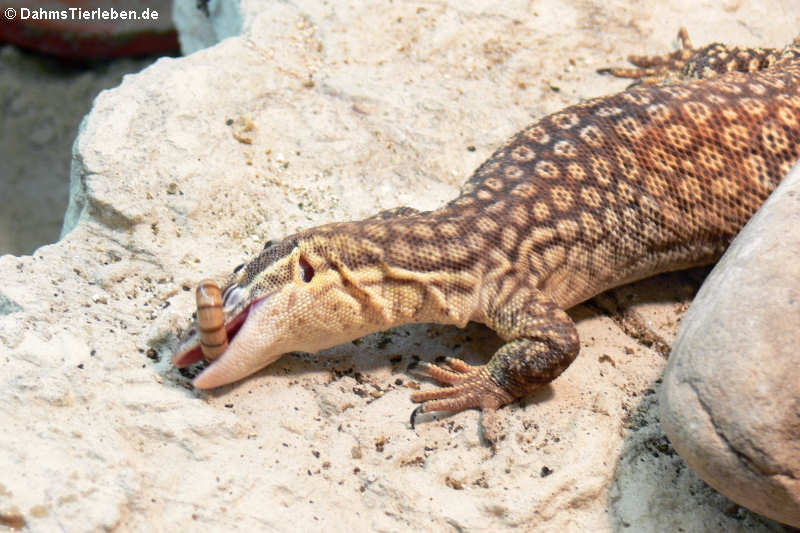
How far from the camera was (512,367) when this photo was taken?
14.5 feet

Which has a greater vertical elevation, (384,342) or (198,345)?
(198,345)

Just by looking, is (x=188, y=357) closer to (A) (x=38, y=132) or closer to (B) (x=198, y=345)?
(B) (x=198, y=345)

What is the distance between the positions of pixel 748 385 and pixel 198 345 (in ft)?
7.78

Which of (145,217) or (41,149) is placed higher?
(145,217)

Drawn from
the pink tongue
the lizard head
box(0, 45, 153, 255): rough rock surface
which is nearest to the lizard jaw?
the lizard head

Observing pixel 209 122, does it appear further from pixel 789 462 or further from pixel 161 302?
pixel 789 462

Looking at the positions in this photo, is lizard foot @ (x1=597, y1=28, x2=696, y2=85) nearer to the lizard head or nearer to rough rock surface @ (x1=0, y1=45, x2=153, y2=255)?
the lizard head

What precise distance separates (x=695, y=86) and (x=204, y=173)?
289 cm

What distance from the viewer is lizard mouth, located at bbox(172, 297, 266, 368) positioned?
4309 millimetres

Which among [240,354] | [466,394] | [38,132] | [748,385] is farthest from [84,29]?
[748,385]

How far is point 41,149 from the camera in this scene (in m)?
9.58

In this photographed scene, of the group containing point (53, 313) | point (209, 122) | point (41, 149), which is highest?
point (209, 122)

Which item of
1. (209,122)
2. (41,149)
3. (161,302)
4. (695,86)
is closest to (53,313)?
(161,302)

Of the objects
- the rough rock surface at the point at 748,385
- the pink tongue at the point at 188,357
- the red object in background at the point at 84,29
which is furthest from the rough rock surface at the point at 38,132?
the rough rock surface at the point at 748,385
